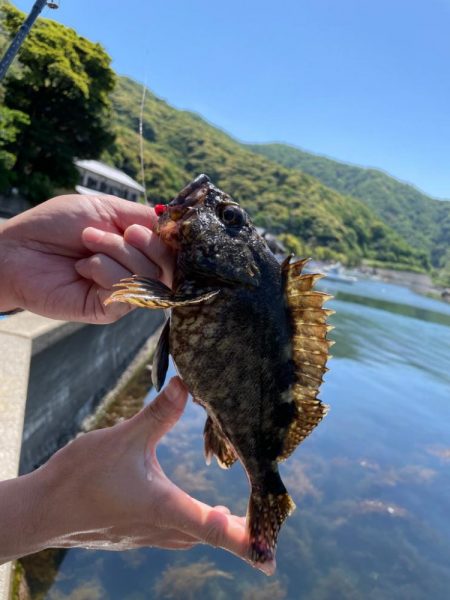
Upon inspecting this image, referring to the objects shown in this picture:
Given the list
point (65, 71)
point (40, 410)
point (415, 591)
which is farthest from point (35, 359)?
point (65, 71)

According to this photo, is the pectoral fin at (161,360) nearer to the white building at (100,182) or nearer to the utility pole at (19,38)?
the utility pole at (19,38)

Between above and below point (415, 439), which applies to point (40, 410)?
above

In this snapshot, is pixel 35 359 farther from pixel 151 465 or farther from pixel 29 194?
pixel 29 194

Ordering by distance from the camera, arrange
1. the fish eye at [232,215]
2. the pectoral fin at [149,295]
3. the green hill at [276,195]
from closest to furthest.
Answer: the pectoral fin at [149,295], the fish eye at [232,215], the green hill at [276,195]

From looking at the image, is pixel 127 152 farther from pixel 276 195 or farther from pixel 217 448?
pixel 217 448

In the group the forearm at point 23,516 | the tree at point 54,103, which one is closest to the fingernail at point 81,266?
the forearm at point 23,516

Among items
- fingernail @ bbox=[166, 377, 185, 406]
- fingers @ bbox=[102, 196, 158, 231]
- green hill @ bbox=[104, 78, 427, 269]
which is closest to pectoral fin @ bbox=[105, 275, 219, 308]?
fingernail @ bbox=[166, 377, 185, 406]
